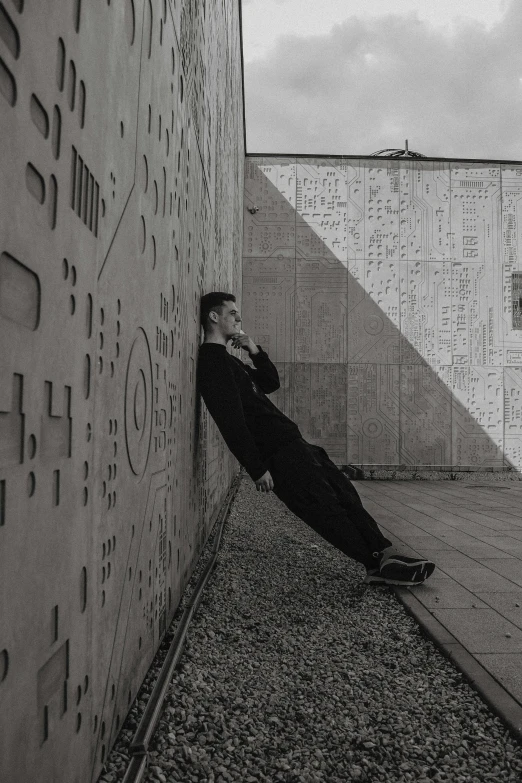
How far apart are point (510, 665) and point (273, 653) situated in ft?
2.31

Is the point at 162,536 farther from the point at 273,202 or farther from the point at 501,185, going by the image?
the point at 501,185

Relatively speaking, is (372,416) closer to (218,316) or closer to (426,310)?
(426,310)

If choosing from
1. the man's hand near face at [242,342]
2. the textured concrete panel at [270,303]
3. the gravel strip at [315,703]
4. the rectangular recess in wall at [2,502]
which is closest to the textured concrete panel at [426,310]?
the textured concrete panel at [270,303]

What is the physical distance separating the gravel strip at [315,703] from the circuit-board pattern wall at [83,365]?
172mm

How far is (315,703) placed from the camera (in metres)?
1.47

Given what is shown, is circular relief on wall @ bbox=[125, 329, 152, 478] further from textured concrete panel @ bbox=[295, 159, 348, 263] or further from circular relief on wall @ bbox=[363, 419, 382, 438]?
textured concrete panel @ bbox=[295, 159, 348, 263]

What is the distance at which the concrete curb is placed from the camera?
1.38m

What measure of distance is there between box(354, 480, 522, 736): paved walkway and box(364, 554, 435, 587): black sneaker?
Result: 4 cm

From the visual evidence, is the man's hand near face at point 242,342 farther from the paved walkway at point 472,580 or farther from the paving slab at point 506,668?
the paving slab at point 506,668

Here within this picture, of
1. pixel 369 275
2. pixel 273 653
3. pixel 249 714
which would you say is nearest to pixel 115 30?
pixel 249 714

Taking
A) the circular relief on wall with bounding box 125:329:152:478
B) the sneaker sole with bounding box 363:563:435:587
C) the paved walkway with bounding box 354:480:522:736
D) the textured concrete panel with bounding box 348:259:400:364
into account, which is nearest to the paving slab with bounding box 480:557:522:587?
the paved walkway with bounding box 354:480:522:736

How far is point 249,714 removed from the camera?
1.40m

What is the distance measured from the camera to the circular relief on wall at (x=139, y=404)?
1.29 metres

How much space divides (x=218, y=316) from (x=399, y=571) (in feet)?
4.68
